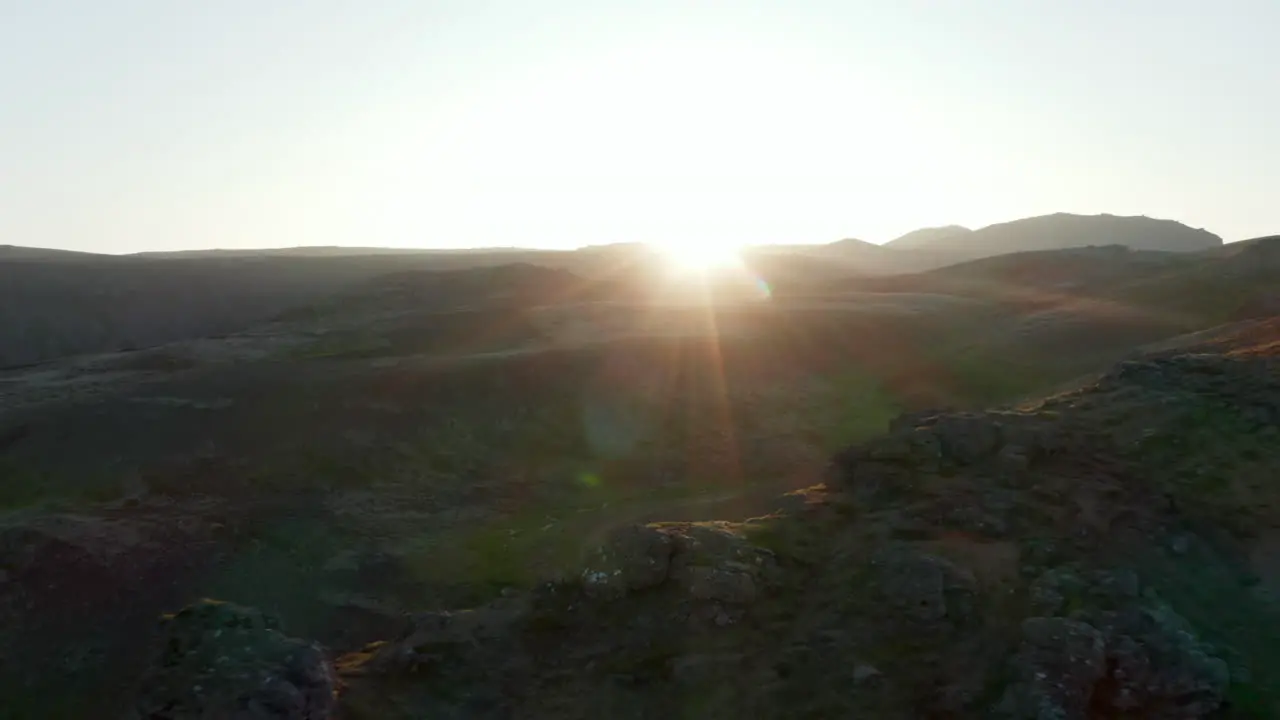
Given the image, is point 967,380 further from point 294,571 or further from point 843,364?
point 294,571

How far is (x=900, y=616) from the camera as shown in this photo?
12.8m

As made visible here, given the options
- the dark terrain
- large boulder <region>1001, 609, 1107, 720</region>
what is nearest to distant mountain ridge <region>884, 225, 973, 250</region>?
the dark terrain

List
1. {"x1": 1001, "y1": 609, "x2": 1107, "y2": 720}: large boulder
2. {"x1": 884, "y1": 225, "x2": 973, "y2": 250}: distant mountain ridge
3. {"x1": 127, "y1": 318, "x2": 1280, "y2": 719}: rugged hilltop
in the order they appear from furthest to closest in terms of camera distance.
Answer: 1. {"x1": 884, "y1": 225, "x2": 973, "y2": 250}: distant mountain ridge
2. {"x1": 127, "y1": 318, "x2": 1280, "y2": 719}: rugged hilltop
3. {"x1": 1001, "y1": 609, "x2": 1107, "y2": 720}: large boulder

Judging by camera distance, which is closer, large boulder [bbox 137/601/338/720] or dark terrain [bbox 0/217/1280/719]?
large boulder [bbox 137/601/338/720]

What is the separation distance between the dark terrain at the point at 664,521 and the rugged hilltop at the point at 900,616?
0.14 feet

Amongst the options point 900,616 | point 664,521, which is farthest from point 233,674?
point 664,521

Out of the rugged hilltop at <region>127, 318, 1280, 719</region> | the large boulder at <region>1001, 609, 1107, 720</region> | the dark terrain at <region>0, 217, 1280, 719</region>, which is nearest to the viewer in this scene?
the large boulder at <region>1001, 609, 1107, 720</region>

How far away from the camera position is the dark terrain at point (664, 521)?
1219 centimetres

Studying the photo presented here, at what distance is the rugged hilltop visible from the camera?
11.7 m

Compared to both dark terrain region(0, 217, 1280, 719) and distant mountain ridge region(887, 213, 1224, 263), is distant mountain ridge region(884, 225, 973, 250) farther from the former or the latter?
dark terrain region(0, 217, 1280, 719)

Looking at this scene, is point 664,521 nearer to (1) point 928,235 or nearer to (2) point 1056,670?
(2) point 1056,670

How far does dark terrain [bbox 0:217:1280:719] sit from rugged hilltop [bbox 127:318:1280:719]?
4 centimetres

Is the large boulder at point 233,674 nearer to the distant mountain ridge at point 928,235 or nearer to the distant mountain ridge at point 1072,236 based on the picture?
the distant mountain ridge at point 1072,236

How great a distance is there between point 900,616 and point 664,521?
7.51 meters
